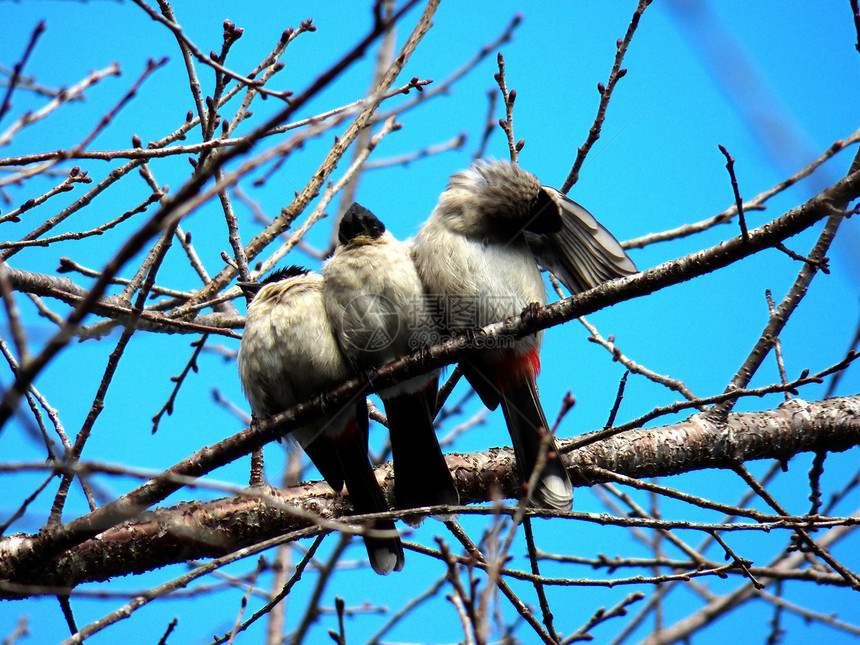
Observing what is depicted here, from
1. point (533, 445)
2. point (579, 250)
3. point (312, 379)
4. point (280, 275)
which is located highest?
point (280, 275)

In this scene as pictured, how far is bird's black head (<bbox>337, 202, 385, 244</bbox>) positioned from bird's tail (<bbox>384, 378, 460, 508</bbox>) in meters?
0.98

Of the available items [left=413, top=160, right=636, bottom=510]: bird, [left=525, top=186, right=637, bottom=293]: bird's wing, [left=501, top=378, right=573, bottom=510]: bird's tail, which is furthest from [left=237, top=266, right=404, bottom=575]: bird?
[left=525, top=186, right=637, bottom=293]: bird's wing

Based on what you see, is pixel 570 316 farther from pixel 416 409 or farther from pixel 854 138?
pixel 854 138

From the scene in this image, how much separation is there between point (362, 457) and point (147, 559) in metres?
1.26

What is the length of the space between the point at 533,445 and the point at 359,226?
1.66 metres

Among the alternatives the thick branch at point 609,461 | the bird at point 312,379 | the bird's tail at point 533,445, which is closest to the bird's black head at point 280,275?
the bird at point 312,379


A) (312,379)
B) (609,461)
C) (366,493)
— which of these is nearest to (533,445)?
(609,461)

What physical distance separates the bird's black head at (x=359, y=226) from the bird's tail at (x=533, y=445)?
4.10ft

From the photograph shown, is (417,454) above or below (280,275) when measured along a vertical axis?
below

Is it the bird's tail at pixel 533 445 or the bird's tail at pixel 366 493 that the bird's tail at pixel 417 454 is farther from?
the bird's tail at pixel 533 445

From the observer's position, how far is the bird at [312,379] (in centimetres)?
431

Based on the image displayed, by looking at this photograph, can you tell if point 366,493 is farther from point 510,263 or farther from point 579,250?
point 579,250

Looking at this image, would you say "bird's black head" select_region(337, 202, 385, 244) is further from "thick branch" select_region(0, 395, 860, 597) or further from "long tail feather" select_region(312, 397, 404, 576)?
"thick branch" select_region(0, 395, 860, 597)

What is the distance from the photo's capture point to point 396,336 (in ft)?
14.3
